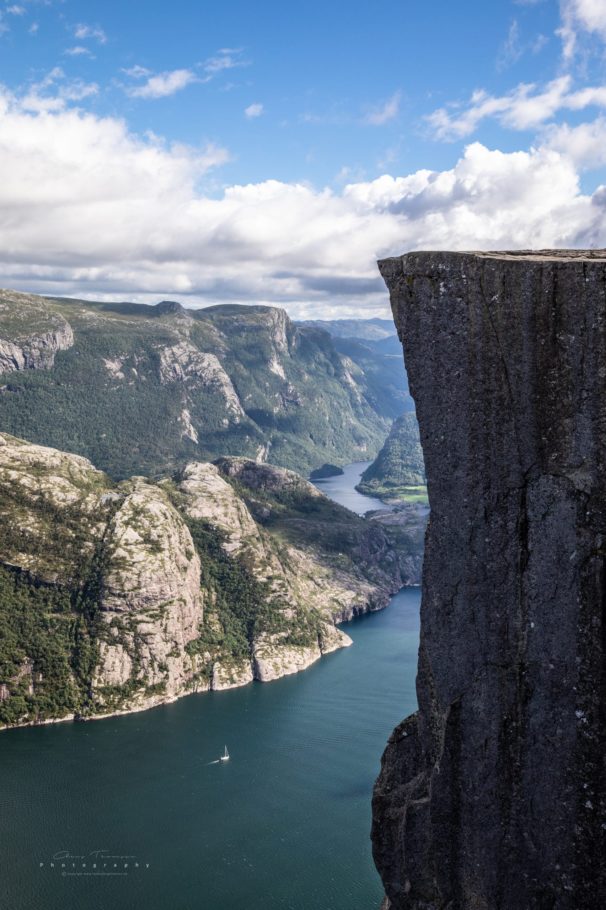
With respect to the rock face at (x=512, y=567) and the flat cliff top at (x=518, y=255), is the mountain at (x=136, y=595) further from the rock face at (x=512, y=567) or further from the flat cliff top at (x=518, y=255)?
the flat cliff top at (x=518, y=255)

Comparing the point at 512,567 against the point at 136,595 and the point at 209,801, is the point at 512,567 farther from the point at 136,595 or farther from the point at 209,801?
the point at 136,595

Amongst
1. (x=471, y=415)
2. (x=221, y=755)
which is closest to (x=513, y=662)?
(x=471, y=415)

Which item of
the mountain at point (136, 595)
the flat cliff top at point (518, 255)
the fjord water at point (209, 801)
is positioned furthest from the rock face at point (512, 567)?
the mountain at point (136, 595)

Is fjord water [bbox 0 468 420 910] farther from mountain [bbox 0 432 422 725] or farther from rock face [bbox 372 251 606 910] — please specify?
rock face [bbox 372 251 606 910]

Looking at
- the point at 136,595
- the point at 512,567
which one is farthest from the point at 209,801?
the point at 512,567

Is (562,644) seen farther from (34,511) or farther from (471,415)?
(34,511)

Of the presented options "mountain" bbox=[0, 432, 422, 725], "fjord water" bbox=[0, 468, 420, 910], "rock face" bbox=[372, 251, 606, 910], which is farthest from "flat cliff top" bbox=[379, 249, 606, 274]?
"mountain" bbox=[0, 432, 422, 725]
